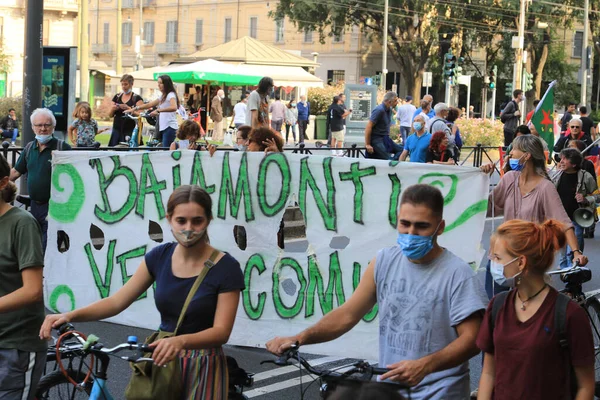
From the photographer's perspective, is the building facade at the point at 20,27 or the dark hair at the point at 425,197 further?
the building facade at the point at 20,27

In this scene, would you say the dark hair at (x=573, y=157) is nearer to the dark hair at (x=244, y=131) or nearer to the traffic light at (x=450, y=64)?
the dark hair at (x=244, y=131)

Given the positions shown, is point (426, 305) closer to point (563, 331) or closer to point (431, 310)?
point (431, 310)

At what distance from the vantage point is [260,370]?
7.27 meters

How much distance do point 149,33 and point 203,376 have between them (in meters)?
82.2

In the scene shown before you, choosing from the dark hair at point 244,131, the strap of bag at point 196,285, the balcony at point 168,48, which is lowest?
the strap of bag at point 196,285

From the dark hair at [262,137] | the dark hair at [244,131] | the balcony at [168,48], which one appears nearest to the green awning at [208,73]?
the dark hair at [244,131]

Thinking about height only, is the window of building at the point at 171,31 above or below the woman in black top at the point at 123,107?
above

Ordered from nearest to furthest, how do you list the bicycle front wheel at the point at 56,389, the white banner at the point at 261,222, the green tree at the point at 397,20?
the bicycle front wheel at the point at 56,389 → the white banner at the point at 261,222 → the green tree at the point at 397,20

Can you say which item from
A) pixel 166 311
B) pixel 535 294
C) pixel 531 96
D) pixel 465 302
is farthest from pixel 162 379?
pixel 531 96

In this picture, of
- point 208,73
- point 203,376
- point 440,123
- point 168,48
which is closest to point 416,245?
point 203,376

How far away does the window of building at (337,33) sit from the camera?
64625 millimetres

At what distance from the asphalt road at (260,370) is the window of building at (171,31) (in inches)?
2945

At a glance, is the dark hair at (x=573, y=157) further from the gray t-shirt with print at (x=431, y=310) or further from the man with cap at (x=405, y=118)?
the man with cap at (x=405, y=118)

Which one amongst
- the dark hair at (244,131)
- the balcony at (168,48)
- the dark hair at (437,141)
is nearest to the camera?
the dark hair at (244,131)
